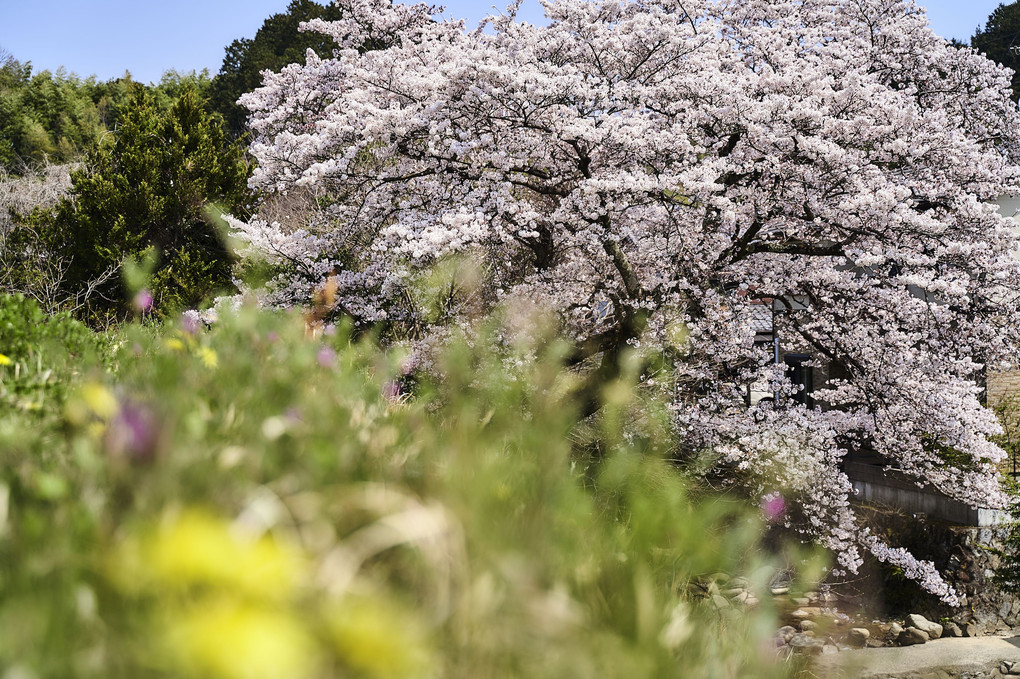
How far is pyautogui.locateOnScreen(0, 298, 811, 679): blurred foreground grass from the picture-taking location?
857 millimetres

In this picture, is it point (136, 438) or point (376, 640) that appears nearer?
point (376, 640)

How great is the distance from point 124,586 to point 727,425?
8.04 m

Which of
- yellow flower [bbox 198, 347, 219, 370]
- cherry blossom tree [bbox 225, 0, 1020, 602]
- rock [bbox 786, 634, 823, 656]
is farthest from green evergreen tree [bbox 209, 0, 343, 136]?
yellow flower [bbox 198, 347, 219, 370]

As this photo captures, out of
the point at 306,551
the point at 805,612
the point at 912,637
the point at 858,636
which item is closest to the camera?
the point at 306,551

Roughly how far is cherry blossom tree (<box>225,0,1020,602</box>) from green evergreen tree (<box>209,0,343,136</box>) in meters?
25.1

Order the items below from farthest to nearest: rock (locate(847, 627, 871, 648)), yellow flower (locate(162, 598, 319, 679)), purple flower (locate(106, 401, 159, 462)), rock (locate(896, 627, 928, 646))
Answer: rock (locate(896, 627, 928, 646)), rock (locate(847, 627, 871, 648)), purple flower (locate(106, 401, 159, 462)), yellow flower (locate(162, 598, 319, 679))

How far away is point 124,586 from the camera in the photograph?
0.98 meters

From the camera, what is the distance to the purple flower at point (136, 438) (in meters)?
1.19

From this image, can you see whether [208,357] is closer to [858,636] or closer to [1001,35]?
[858,636]

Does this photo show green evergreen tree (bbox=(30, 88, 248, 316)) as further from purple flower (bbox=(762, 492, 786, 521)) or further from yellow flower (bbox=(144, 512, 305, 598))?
yellow flower (bbox=(144, 512, 305, 598))

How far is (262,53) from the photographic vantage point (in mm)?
32938

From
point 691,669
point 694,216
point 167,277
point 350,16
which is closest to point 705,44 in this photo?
point 694,216

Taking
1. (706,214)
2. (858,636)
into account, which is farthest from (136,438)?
(858,636)

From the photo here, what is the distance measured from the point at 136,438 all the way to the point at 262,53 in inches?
1424
